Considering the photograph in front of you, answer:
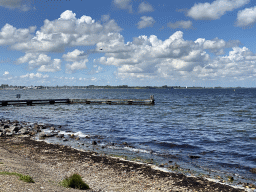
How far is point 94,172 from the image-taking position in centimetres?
1175

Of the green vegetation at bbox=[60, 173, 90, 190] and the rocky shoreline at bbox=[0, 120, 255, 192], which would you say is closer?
the green vegetation at bbox=[60, 173, 90, 190]

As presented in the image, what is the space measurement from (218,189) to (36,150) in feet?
41.3

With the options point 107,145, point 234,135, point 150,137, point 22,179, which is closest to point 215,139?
point 234,135

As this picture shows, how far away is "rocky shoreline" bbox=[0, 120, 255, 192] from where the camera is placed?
9859 millimetres

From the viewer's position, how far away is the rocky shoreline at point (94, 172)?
986cm

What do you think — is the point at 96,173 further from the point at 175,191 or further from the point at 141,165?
the point at 175,191

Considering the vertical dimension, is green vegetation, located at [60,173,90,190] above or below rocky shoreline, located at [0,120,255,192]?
above

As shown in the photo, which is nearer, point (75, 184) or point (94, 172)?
point (75, 184)

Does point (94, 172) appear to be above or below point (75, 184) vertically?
below

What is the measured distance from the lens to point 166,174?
11594mm

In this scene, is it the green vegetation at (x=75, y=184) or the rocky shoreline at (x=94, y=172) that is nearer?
the green vegetation at (x=75, y=184)

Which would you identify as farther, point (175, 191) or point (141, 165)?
point (141, 165)

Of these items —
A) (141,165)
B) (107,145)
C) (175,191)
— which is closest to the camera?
(175,191)

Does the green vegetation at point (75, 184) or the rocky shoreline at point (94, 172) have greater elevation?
the green vegetation at point (75, 184)
